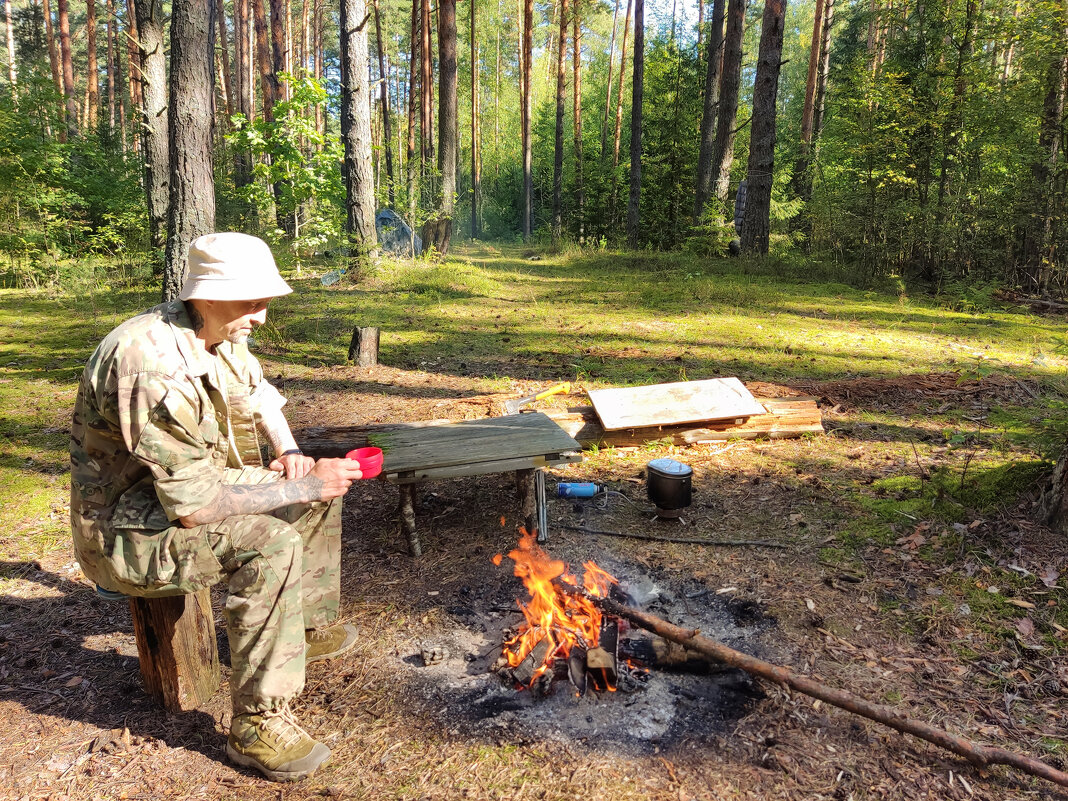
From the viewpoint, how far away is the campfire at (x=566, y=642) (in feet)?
9.76

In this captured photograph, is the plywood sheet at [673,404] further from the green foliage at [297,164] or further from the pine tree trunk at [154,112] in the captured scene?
the pine tree trunk at [154,112]

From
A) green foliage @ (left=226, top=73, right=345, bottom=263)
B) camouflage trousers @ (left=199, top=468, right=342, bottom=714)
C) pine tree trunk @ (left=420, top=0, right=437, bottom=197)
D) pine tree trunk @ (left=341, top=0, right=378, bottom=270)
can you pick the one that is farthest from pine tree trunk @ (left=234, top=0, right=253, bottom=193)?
camouflage trousers @ (left=199, top=468, right=342, bottom=714)

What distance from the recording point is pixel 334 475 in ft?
9.00

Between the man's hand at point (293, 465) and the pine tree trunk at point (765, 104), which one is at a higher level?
the pine tree trunk at point (765, 104)

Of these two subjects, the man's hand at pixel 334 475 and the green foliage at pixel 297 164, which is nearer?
the man's hand at pixel 334 475

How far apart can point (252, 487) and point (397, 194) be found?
15.1 m

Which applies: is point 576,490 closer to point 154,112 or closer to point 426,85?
point 154,112

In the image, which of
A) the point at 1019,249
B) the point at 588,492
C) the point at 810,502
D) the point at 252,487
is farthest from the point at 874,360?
the point at 252,487

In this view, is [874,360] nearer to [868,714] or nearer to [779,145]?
[868,714]

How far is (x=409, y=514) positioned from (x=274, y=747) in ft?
5.84

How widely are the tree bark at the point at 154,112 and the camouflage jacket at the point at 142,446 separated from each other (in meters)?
9.09

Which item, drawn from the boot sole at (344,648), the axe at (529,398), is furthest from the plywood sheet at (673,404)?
the boot sole at (344,648)

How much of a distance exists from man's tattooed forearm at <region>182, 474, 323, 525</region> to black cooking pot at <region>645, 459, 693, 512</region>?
8.25ft

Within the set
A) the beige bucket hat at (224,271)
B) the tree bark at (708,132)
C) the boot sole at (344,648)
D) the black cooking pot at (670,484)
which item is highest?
the tree bark at (708,132)
